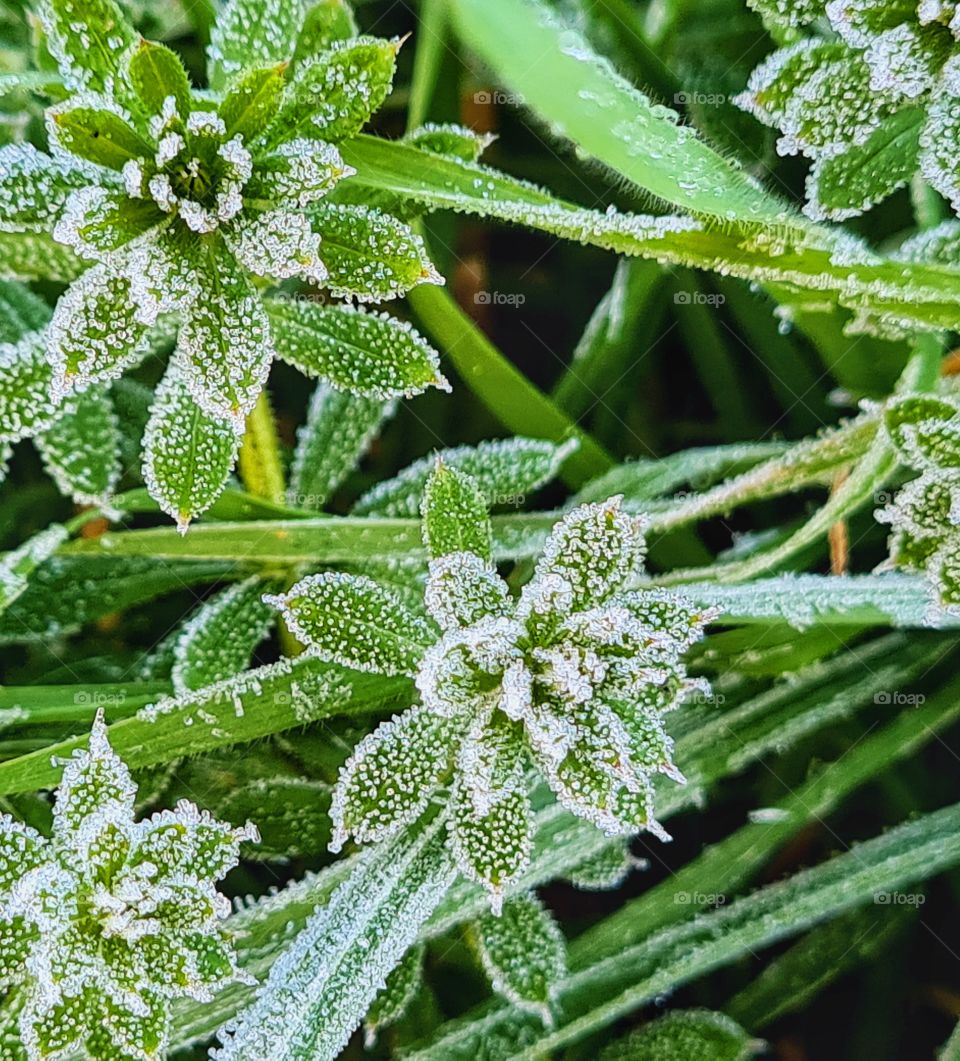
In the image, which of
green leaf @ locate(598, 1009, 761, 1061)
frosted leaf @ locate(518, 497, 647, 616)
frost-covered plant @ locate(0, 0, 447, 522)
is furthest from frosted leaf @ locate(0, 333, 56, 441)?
green leaf @ locate(598, 1009, 761, 1061)

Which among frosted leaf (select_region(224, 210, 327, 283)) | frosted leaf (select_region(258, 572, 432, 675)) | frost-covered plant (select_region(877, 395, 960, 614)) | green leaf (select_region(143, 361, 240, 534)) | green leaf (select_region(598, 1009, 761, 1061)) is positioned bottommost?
green leaf (select_region(598, 1009, 761, 1061))

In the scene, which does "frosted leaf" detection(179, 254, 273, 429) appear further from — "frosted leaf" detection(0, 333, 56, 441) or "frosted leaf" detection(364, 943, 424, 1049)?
"frosted leaf" detection(364, 943, 424, 1049)

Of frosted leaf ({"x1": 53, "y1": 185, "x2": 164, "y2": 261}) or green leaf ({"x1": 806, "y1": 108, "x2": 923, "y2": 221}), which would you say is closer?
frosted leaf ({"x1": 53, "y1": 185, "x2": 164, "y2": 261})

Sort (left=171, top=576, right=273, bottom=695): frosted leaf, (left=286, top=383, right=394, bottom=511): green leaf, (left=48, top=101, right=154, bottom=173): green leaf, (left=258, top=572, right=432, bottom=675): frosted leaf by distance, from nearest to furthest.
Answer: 1. (left=48, top=101, right=154, bottom=173): green leaf
2. (left=258, top=572, right=432, bottom=675): frosted leaf
3. (left=171, top=576, right=273, bottom=695): frosted leaf
4. (left=286, top=383, right=394, bottom=511): green leaf

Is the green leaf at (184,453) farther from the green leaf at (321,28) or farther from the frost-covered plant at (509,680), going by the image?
the green leaf at (321,28)

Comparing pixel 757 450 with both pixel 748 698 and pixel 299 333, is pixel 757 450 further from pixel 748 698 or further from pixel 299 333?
pixel 299 333

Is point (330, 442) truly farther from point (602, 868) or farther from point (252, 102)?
point (602, 868)
